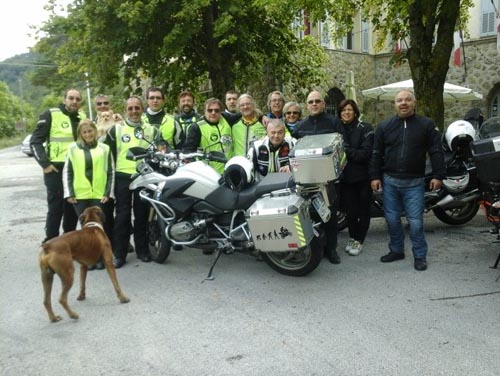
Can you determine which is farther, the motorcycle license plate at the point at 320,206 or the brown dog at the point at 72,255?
the motorcycle license plate at the point at 320,206

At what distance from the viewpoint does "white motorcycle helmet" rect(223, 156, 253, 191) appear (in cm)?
468

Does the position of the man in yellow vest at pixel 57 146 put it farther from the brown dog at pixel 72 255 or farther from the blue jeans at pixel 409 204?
the blue jeans at pixel 409 204

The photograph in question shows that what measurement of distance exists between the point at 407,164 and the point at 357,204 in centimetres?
83

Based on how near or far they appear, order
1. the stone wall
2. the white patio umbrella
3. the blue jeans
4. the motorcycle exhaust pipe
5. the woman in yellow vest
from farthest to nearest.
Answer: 1. the stone wall
2. the white patio umbrella
3. the motorcycle exhaust pipe
4. the woman in yellow vest
5. the blue jeans

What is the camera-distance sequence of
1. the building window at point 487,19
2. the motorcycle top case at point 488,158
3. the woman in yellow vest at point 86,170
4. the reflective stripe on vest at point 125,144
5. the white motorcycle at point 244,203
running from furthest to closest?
the building window at point 487,19 → the reflective stripe on vest at point 125,144 → the woman in yellow vest at point 86,170 → the motorcycle top case at point 488,158 → the white motorcycle at point 244,203

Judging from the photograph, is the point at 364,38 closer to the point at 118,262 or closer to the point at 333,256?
the point at 333,256

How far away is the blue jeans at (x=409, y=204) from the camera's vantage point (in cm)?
486

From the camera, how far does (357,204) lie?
213 inches

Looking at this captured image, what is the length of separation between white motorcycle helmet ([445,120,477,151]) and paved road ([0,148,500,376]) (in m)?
1.24

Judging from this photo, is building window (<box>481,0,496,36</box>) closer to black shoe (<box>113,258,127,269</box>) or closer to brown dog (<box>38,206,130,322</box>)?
black shoe (<box>113,258,127,269</box>)

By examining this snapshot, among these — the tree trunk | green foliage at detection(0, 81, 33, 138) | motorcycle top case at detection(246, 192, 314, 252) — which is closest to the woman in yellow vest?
motorcycle top case at detection(246, 192, 314, 252)

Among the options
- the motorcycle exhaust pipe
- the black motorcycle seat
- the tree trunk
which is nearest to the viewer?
the black motorcycle seat

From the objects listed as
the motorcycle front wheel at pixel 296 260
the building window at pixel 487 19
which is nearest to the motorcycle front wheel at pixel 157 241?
Answer: the motorcycle front wheel at pixel 296 260

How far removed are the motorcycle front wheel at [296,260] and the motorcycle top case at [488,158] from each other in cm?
171
